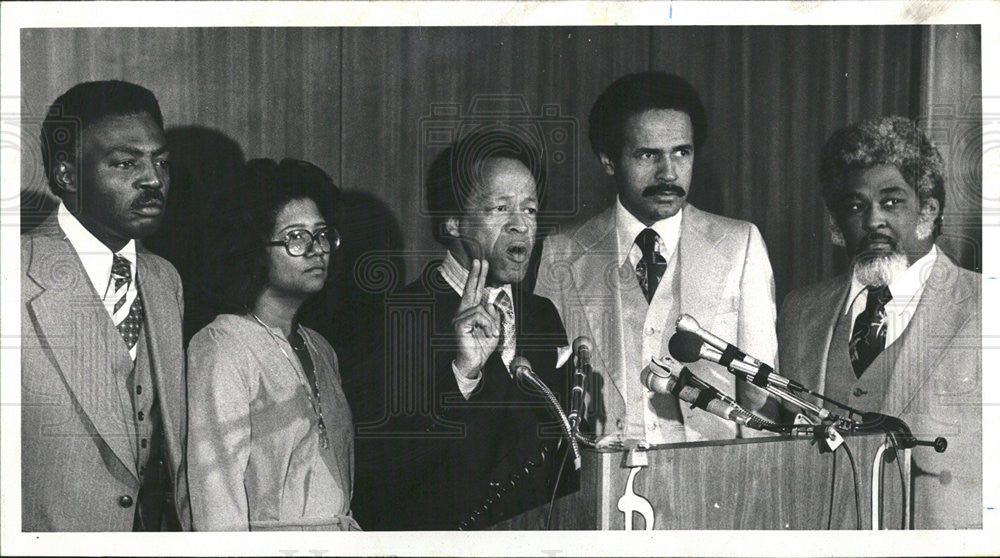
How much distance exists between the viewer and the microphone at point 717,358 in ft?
20.2

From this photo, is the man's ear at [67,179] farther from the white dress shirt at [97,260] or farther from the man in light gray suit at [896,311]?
the man in light gray suit at [896,311]

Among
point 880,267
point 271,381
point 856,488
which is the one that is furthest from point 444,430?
point 880,267

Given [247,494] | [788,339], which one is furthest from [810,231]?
[247,494]

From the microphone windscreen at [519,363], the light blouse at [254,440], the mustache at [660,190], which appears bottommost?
the light blouse at [254,440]

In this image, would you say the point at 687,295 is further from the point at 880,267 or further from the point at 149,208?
the point at 149,208

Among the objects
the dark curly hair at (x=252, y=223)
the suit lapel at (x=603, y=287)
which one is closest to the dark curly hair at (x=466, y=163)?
the suit lapel at (x=603, y=287)

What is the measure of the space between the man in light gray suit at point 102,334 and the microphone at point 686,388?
2.19 metres

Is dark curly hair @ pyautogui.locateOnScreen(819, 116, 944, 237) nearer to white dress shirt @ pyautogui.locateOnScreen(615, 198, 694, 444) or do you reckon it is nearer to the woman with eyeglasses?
white dress shirt @ pyautogui.locateOnScreen(615, 198, 694, 444)

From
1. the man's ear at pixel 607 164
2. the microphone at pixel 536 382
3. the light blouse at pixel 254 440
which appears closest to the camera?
the light blouse at pixel 254 440

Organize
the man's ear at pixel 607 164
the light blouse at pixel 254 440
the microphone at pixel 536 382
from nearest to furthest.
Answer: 1. the light blouse at pixel 254 440
2. the microphone at pixel 536 382
3. the man's ear at pixel 607 164

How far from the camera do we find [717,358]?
617cm

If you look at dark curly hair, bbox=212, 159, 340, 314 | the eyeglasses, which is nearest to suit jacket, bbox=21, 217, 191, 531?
dark curly hair, bbox=212, 159, 340, 314

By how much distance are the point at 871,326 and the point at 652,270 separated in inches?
42.5

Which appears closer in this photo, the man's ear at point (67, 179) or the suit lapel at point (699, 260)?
the man's ear at point (67, 179)
